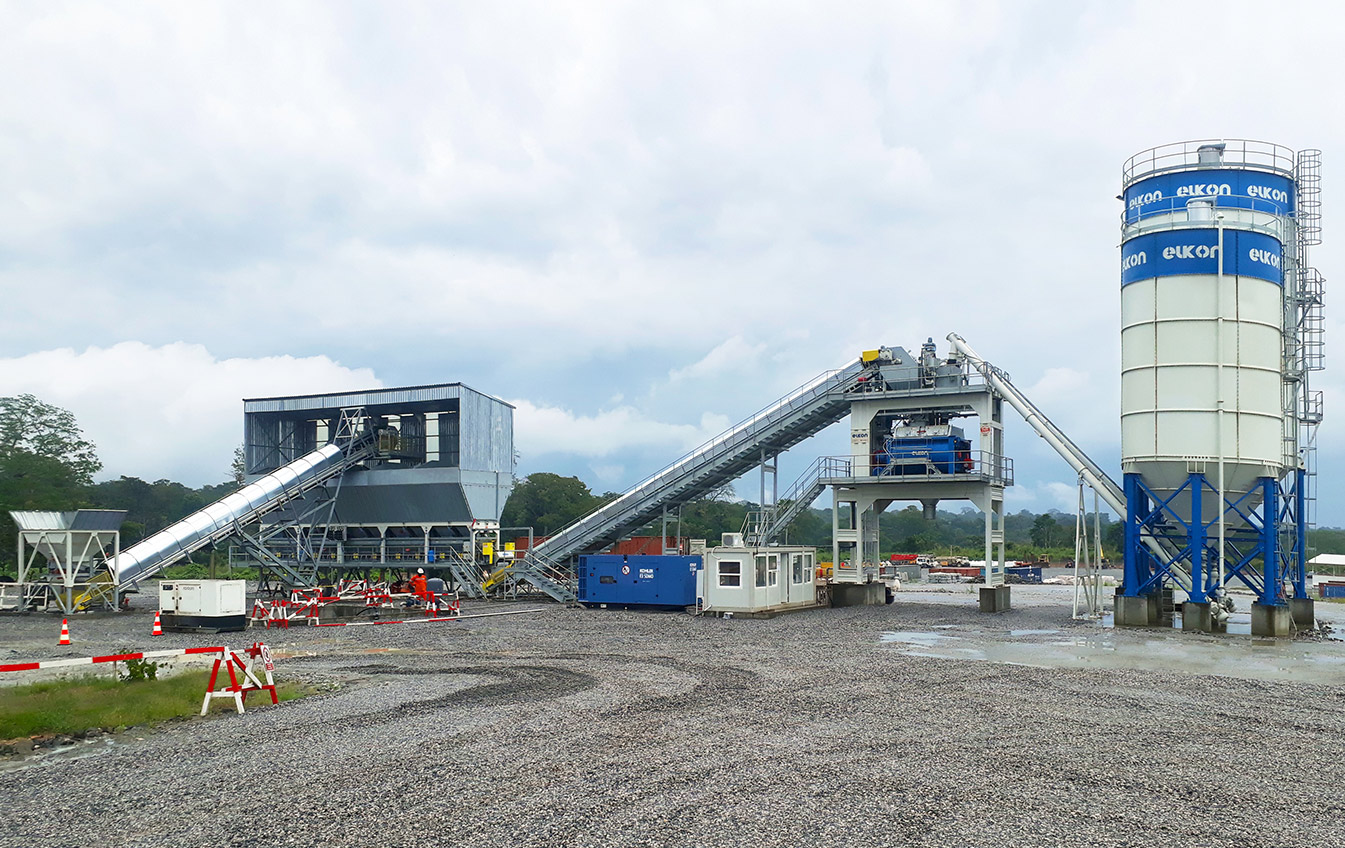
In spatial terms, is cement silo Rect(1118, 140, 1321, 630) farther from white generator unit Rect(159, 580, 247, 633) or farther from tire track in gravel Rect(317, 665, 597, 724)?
white generator unit Rect(159, 580, 247, 633)

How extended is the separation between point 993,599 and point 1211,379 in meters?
10.6

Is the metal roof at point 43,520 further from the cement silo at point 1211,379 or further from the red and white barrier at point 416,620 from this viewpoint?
the cement silo at point 1211,379

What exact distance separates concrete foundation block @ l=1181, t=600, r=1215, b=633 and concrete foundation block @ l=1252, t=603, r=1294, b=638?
110 cm

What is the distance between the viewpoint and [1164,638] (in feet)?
88.8

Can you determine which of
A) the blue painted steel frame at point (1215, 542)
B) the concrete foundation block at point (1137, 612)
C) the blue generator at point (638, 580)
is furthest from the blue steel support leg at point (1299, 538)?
the blue generator at point (638, 580)

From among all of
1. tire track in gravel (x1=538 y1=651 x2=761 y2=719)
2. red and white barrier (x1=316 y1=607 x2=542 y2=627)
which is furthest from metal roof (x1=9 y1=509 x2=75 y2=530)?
tire track in gravel (x1=538 y1=651 x2=761 y2=719)

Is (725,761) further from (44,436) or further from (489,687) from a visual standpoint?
(44,436)

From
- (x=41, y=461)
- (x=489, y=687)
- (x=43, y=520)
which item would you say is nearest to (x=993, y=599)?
(x=489, y=687)

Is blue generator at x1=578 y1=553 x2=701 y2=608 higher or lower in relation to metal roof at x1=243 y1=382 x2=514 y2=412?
lower

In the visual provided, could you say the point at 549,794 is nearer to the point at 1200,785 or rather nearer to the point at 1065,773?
the point at 1065,773

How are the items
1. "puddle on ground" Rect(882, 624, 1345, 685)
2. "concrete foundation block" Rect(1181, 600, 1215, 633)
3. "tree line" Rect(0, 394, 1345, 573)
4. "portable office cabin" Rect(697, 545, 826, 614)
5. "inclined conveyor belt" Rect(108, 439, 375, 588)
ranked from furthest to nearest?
1. "tree line" Rect(0, 394, 1345, 573)
2. "inclined conveyor belt" Rect(108, 439, 375, 588)
3. "portable office cabin" Rect(697, 545, 826, 614)
4. "concrete foundation block" Rect(1181, 600, 1215, 633)
5. "puddle on ground" Rect(882, 624, 1345, 685)

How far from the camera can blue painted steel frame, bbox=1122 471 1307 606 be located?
97.2ft

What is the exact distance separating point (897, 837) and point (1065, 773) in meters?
3.23

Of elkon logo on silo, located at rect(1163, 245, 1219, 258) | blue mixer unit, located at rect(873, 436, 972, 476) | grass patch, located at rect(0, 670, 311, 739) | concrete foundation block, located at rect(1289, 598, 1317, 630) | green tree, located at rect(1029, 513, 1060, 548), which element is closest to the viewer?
grass patch, located at rect(0, 670, 311, 739)
